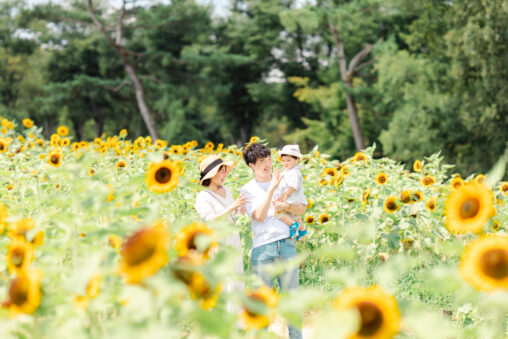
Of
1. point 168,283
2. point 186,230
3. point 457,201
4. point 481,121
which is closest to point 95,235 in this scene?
point 186,230

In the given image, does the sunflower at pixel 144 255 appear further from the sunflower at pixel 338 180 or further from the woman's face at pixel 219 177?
the sunflower at pixel 338 180

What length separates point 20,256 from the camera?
138 cm

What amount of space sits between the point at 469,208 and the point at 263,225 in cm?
163

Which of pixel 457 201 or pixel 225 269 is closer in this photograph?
pixel 225 269

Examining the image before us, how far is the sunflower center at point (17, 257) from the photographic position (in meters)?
1.37

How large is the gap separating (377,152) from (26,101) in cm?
2224

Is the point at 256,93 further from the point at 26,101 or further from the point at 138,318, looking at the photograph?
the point at 138,318

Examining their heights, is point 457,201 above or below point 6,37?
below

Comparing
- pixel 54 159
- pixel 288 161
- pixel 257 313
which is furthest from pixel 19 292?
pixel 54 159

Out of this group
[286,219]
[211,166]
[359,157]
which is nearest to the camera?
[211,166]

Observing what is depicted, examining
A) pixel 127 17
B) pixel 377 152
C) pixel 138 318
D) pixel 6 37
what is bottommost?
pixel 138 318

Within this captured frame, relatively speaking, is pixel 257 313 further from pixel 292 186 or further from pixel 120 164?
pixel 120 164

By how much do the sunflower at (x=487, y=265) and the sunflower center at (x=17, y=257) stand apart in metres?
1.29

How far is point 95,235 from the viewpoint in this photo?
51.6 inches
